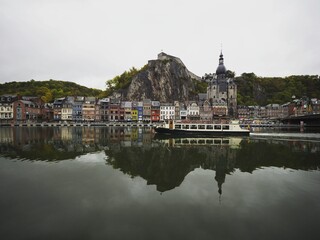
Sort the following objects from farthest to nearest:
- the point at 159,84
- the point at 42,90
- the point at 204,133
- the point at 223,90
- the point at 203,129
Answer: the point at 42,90 < the point at 223,90 < the point at 159,84 < the point at 203,129 < the point at 204,133

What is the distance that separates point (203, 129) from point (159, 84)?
7954cm

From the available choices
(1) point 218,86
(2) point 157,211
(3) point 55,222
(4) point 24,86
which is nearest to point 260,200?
(2) point 157,211

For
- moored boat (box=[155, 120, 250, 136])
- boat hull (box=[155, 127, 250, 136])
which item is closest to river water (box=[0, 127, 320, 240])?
boat hull (box=[155, 127, 250, 136])

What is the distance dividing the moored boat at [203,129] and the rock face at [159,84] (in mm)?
72666

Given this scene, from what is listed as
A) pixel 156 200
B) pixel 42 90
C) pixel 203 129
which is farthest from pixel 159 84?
pixel 156 200

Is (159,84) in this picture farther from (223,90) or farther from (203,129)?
(203,129)

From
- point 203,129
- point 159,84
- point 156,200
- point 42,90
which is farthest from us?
point 42,90

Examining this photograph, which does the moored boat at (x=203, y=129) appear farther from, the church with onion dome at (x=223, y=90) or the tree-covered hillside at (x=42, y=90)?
the tree-covered hillside at (x=42, y=90)

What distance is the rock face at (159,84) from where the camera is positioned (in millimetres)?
114938

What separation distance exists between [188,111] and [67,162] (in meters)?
94.9

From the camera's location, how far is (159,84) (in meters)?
118

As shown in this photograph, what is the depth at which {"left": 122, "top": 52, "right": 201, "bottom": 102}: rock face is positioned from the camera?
11494 centimetres

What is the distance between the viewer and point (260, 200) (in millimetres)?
9062

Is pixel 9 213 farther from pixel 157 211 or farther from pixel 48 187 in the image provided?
pixel 157 211
